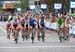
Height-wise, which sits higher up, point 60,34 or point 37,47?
point 60,34

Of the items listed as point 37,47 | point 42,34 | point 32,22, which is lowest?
point 37,47

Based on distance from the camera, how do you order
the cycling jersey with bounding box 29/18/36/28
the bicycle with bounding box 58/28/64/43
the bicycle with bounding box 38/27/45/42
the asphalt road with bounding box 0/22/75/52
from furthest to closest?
the cycling jersey with bounding box 29/18/36/28
the bicycle with bounding box 38/27/45/42
the bicycle with bounding box 58/28/64/43
the asphalt road with bounding box 0/22/75/52

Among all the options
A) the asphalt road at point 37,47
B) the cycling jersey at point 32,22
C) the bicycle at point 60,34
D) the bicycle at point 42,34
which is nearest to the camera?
the asphalt road at point 37,47

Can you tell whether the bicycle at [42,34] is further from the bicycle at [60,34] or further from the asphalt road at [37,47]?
the asphalt road at [37,47]

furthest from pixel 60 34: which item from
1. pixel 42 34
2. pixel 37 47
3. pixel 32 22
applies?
pixel 37 47

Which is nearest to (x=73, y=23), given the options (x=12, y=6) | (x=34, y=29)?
(x=34, y=29)

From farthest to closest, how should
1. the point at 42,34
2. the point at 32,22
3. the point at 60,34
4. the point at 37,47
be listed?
the point at 32,22
the point at 42,34
the point at 60,34
the point at 37,47

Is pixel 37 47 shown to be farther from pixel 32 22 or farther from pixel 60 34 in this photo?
pixel 32 22

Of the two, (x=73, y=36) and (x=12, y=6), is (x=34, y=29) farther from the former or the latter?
(x=12, y=6)

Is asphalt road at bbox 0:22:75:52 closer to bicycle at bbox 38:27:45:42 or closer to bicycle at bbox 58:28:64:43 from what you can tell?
bicycle at bbox 58:28:64:43

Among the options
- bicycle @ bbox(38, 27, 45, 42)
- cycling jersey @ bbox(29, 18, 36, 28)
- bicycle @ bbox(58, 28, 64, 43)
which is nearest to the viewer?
bicycle @ bbox(58, 28, 64, 43)

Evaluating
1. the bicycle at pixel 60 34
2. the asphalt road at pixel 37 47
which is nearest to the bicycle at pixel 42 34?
the bicycle at pixel 60 34

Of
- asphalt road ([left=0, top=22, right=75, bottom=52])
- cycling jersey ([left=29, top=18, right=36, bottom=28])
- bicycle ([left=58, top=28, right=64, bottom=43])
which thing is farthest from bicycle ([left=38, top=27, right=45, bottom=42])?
asphalt road ([left=0, top=22, right=75, bottom=52])

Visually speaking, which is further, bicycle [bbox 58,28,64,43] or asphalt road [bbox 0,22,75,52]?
bicycle [bbox 58,28,64,43]
